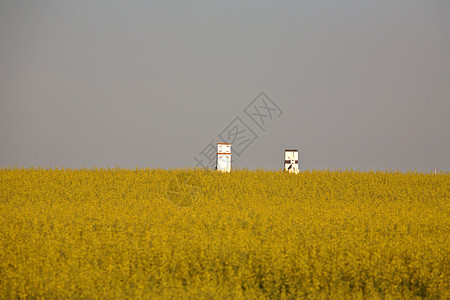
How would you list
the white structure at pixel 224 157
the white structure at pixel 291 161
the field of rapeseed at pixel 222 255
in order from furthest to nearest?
the white structure at pixel 291 161 < the white structure at pixel 224 157 < the field of rapeseed at pixel 222 255

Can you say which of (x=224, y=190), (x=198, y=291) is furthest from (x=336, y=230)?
(x=224, y=190)

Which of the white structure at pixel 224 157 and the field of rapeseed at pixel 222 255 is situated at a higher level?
the white structure at pixel 224 157

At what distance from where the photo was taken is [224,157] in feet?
55.0

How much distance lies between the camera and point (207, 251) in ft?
23.4

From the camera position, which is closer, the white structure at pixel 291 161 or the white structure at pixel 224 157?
the white structure at pixel 224 157

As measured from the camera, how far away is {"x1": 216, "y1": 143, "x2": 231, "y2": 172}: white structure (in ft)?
54.3

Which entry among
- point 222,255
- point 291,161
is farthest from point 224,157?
point 222,255

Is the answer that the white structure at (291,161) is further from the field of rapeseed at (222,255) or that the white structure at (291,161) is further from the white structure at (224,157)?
the field of rapeseed at (222,255)

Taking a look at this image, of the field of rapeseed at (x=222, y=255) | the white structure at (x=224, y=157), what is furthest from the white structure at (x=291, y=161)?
the field of rapeseed at (x=222, y=255)

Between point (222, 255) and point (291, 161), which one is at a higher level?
point (291, 161)

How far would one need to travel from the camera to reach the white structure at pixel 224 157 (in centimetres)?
1656

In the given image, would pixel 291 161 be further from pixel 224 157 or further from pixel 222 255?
pixel 222 255

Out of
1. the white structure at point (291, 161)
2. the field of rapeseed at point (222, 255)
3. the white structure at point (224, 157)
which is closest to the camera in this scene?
the field of rapeseed at point (222, 255)

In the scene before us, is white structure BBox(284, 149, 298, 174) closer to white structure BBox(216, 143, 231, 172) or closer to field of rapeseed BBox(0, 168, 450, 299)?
white structure BBox(216, 143, 231, 172)
